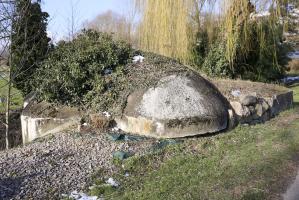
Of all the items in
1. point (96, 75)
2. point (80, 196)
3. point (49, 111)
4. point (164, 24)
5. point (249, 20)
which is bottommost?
point (80, 196)

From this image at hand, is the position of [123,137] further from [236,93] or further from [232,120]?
[236,93]

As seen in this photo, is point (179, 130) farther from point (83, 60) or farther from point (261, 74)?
point (261, 74)

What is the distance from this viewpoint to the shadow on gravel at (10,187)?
19.3ft

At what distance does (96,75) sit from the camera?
33.1 ft

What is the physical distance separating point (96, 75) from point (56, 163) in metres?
3.44

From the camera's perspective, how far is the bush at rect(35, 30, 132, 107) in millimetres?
9930

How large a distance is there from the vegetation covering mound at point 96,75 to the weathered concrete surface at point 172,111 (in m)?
0.30

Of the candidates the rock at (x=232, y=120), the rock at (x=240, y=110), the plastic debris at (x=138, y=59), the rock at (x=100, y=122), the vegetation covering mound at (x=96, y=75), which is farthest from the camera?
the plastic debris at (x=138, y=59)

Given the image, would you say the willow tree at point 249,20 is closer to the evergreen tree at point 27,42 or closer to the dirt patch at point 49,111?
the dirt patch at point 49,111

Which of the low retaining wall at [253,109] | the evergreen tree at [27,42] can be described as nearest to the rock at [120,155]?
the low retaining wall at [253,109]

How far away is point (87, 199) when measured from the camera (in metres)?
5.82

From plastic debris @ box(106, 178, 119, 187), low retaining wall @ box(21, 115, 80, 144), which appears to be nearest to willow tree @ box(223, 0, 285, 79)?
low retaining wall @ box(21, 115, 80, 144)

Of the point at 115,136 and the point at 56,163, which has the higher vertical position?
the point at 115,136

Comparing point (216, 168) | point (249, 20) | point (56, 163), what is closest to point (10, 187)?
point (56, 163)
